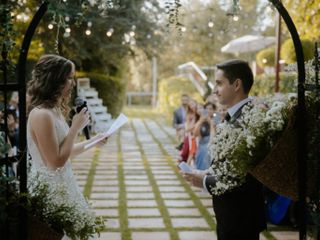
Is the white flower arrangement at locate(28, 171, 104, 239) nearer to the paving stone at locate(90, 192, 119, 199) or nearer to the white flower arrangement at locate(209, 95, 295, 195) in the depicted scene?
the white flower arrangement at locate(209, 95, 295, 195)

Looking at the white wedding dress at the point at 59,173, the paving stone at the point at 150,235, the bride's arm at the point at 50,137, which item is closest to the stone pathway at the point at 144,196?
the paving stone at the point at 150,235

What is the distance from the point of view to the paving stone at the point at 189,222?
5.75m

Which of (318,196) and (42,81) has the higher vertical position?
(42,81)

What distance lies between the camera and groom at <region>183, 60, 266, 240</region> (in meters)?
2.88

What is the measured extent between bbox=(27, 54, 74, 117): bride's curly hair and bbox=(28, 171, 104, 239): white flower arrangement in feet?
1.86

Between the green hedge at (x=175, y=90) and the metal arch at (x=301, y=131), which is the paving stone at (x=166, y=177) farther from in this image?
the green hedge at (x=175, y=90)

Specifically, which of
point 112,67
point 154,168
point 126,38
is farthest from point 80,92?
point 154,168

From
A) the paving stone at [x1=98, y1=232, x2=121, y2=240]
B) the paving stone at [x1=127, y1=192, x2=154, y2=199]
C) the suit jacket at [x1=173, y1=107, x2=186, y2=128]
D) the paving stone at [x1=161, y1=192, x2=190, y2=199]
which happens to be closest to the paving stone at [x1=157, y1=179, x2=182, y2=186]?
the paving stone at [x1=161, y1=192, x2=190, y2=199]

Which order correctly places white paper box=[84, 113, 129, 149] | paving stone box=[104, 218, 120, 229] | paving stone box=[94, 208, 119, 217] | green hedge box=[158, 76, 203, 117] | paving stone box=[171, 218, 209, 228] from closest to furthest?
white paper box=[84, 113, 129, 149]
paving stone box=[104, 218, 120, 229]
paving stone box=[171, 218, 209, 228]
paving stone box=[94, 208, 119, 217]
green hedge box=[158, 76, 203, 117]

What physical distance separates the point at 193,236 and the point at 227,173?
9.26ft

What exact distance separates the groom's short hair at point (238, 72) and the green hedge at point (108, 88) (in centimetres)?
1490

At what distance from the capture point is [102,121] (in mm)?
15422

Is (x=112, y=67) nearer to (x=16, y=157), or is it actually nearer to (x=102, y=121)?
(x=102, y=121)

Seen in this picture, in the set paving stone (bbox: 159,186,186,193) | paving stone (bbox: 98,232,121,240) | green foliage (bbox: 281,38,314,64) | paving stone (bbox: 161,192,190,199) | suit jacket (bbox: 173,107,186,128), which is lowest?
paving stone (bbox: 159,186,186,193)
